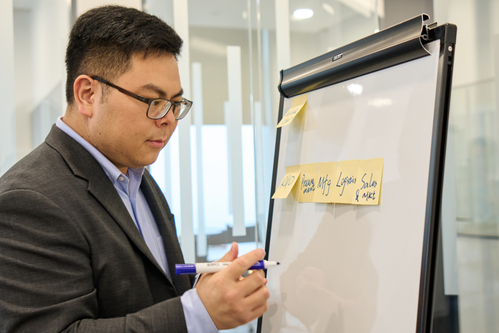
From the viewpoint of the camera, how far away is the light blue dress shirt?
2.74 ft

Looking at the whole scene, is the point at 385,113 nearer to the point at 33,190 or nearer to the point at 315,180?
the point at 315,180

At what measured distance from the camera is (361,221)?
0.96m

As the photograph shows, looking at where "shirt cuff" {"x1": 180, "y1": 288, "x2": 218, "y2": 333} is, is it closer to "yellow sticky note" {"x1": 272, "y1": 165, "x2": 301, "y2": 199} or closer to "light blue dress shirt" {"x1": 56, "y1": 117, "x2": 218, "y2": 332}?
"light blue dress shirt" {"x1": 56, "y1": 117, "x2": 218, "y2": 332}

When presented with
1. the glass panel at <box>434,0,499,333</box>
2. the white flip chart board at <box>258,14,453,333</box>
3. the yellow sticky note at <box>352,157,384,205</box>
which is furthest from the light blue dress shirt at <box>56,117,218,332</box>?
the glass panel at <box>434,0,499,333</box>

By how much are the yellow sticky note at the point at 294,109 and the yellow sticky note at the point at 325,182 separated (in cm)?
19

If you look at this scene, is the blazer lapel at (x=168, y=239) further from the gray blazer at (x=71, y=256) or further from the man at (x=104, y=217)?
the gray blazer at (x=71, y=256)

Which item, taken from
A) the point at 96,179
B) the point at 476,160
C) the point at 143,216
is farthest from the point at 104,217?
the point at 476,160

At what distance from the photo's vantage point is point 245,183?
210cm

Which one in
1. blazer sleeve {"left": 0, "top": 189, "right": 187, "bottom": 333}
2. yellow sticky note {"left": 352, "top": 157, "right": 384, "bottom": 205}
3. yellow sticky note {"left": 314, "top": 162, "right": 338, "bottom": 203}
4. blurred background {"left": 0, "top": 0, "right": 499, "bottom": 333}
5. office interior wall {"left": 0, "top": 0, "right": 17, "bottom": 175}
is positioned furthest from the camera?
blurred background {"left": 0, "top": 0, "right": 499, "bottom": 333}

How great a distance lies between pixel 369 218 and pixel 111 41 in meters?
0.77

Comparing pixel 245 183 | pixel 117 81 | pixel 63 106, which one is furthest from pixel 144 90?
pixel 245 183

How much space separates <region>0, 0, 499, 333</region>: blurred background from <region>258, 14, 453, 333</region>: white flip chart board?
82 cm

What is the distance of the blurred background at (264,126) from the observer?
1.99 metres

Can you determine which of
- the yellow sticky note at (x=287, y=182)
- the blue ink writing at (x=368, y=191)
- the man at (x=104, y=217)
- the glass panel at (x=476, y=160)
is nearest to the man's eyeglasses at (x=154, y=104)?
the man at (x=104, y=217)
